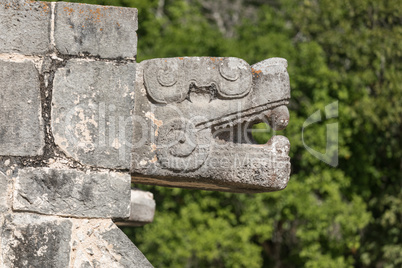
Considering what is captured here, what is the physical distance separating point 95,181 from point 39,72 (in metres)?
0.56

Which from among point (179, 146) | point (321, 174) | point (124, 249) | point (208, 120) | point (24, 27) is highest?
point (24, 27)

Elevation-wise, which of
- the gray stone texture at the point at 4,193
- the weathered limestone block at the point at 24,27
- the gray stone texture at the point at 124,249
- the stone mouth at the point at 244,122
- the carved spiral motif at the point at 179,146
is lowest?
the gray stone texture at the point at 124,249

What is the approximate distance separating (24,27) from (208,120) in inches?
38.3

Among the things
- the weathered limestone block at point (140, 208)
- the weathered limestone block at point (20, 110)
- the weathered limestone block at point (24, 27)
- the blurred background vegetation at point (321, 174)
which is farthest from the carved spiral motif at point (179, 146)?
the blurred background vegetation at point (321, 174)

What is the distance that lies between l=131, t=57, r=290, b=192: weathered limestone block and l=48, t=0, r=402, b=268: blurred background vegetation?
6.29 meters

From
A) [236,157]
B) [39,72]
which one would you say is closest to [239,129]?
[236,157]

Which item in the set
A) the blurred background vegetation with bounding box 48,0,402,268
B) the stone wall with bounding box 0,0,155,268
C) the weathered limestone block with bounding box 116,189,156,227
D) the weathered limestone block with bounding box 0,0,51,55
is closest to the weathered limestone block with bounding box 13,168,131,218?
the stone wall with bounding box 0,0,155,268

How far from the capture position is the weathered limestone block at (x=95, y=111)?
8.76ft

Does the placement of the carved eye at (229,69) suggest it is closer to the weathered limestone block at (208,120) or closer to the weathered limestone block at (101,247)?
the weathered limestone block at (208,120)

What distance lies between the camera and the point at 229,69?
2.92m

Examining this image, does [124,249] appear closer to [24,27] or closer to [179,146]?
[179,146]

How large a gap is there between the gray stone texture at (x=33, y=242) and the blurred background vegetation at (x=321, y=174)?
687cm

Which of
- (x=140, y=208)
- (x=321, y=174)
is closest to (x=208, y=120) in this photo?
(x=140, y=208)

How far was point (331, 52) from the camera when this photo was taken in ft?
34.2
